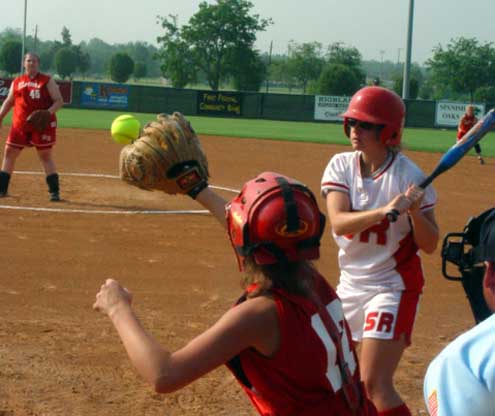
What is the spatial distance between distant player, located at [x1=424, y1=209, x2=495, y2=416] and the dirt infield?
3564 mm

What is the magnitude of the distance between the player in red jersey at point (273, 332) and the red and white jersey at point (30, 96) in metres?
9.81

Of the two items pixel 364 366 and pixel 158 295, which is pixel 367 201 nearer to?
pixel 364 366

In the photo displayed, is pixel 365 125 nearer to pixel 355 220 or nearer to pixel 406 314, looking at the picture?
pixel 355 220

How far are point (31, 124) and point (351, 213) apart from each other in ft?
26.9

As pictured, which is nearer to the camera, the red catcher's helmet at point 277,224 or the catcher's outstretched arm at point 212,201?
the red catcher's helmet at point 277,224

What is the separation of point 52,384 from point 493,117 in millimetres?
3360

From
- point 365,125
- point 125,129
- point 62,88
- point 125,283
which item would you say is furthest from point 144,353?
point 62,88

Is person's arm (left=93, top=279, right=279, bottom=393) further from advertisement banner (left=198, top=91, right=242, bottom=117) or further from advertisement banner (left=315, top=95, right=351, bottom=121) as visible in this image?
advertisement banner (left=315, top=95, right=351, bottom=121)

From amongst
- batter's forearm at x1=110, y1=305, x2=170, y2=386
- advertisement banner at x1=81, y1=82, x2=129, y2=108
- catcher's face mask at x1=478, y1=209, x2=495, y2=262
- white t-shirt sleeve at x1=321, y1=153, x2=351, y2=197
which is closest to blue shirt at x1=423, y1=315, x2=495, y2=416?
catcher's face mask at x1=478, y1=209, x2=495, y2=262

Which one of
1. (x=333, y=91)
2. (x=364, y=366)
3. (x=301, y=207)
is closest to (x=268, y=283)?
(x=301, y=207)

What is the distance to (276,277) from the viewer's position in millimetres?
2807

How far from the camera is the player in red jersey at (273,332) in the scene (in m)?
2.71

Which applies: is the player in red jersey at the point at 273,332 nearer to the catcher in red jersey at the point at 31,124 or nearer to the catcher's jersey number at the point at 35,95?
the catcher in red jersey at the point at 31,124

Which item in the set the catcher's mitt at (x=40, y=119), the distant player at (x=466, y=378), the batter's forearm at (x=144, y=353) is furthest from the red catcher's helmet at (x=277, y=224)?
the catcher's mitt at (x=40, y=119)
